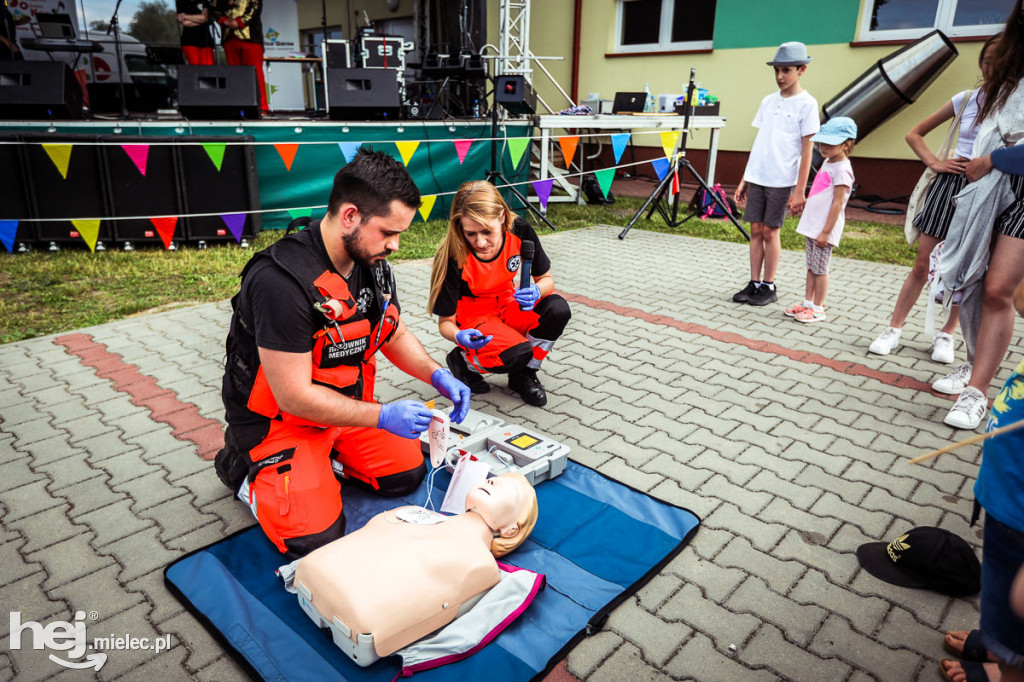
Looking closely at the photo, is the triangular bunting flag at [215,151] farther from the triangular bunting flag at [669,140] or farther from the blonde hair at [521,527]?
the blonde hair at [521,527]

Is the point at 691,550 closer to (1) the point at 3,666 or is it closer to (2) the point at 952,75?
(1) the point at 3,666

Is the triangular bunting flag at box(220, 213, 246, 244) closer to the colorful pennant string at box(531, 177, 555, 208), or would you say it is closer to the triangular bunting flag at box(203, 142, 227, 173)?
the triangular bunting flag at box(203, 142, 227, 173)

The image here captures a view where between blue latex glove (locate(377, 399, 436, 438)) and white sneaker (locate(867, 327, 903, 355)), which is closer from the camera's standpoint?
blue latex glove (locate(377, 399, 436, 438))

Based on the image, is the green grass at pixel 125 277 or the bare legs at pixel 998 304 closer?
the bare legs at pixel 998 304

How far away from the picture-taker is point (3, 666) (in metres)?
2.00

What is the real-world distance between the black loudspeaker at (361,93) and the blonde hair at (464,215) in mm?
5613

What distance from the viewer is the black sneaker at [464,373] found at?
4043mm

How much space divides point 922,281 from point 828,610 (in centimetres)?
287

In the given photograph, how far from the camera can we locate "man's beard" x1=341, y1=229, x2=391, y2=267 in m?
2.37

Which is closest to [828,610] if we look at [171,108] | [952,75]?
[952,75]

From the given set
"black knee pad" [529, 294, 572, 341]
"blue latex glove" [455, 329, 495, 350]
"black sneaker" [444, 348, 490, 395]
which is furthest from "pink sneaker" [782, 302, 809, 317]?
"blue latex glove" [455, 329, 495, 350]

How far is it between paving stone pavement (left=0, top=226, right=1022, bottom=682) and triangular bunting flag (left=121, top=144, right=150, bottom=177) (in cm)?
225

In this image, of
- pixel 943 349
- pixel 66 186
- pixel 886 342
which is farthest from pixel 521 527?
pixel 66 186

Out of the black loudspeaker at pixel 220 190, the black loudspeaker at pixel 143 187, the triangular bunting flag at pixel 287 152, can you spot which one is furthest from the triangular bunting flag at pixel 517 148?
the black loudspeaker at pixel 143 187
